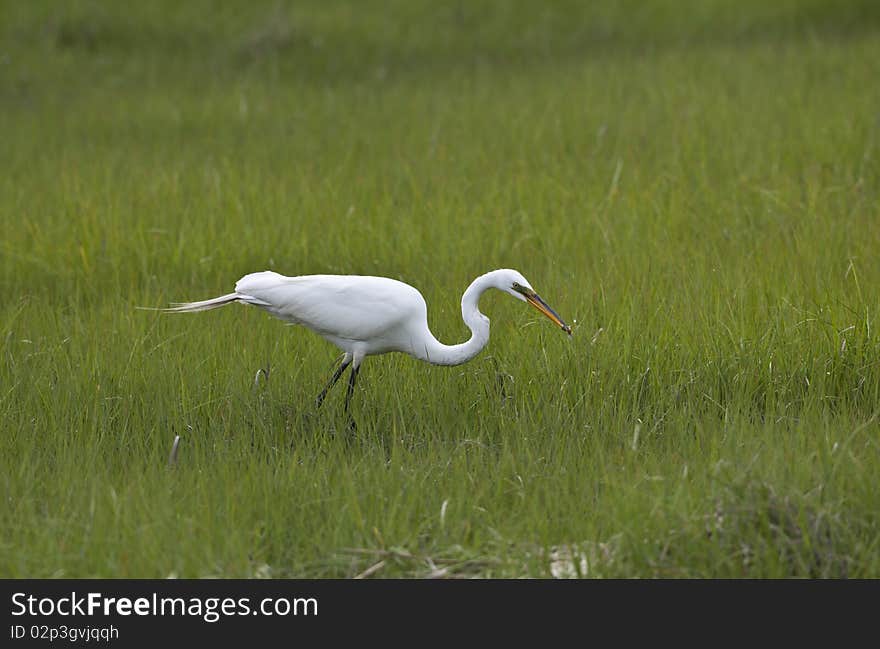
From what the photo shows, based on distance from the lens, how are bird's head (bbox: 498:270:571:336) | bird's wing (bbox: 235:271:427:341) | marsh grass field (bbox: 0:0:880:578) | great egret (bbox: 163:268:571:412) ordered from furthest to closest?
1. bird's wing (bbox: 235:271:427:341)
2. great egret (bbox: 163:268:571:412)
3. bird's head (bbox: 498:270:571:336)
4. marsh grass field (bbox: 0:0:880:578)

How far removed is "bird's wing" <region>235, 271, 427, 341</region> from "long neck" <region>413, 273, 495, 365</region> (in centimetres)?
18

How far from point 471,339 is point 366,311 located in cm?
45

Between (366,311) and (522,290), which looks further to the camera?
(366,311)

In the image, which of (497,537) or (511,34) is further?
(511,34)

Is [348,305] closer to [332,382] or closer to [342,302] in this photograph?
[342,302]

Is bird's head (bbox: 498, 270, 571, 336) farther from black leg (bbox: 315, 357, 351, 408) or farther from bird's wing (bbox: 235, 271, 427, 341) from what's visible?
black leg (bbox: 315, 357, 351, 408)

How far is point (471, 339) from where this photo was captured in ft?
15.2

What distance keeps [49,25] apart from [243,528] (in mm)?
10358

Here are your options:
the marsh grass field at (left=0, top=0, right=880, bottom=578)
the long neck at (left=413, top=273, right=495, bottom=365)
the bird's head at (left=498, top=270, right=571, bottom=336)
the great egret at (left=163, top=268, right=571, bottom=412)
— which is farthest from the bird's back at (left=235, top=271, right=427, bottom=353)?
the bird's head at (left=498, top=270, right=571, bottom=336)

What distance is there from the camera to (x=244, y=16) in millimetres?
13414

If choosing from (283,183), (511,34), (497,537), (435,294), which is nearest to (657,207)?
(435,294)

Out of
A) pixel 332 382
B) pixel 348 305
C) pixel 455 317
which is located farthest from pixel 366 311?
pixel 455 317

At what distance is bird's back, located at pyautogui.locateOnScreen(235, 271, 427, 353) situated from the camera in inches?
187
